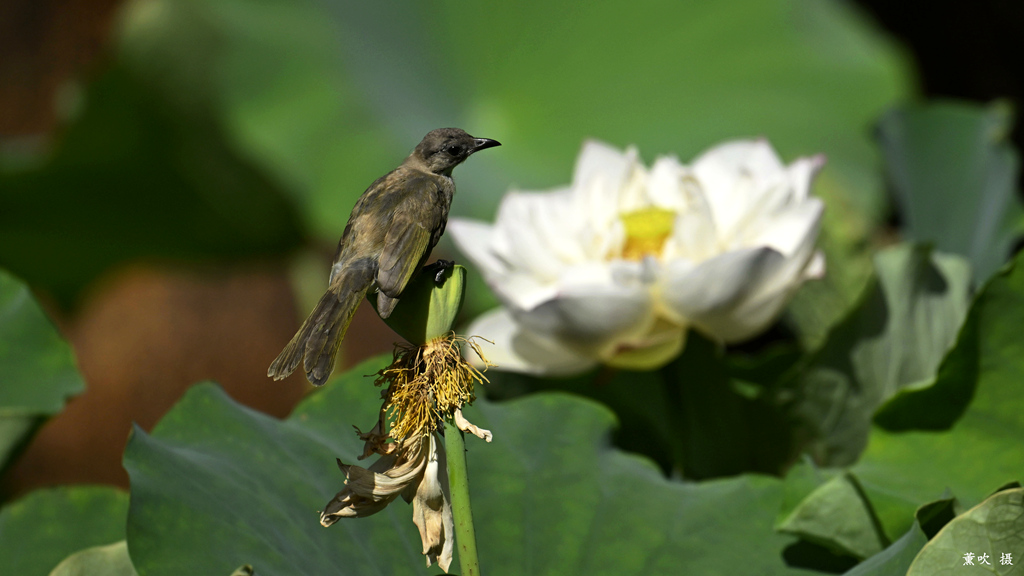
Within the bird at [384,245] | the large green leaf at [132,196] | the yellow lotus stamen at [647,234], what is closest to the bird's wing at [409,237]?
the bird at [384,245]

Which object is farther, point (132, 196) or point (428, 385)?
point (132, 196)

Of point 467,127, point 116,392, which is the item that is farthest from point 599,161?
point 116,392

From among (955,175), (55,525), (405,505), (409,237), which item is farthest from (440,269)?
(955,175)

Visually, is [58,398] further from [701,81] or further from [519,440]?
[701,81]

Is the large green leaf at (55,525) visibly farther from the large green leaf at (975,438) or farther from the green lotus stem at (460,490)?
the large green leaf at (975,438)

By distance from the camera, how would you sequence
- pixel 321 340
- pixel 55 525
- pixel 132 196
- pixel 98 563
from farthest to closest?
pixel 132 196 → pixel 55 525 → pixel 98 563 → pixel 321 340

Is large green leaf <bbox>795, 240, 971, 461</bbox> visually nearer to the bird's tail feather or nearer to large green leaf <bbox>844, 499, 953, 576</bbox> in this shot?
large green leaf <bbox>844, 499, 953, 576</bbox>

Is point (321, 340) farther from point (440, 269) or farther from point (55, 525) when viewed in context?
point (55, 525)
